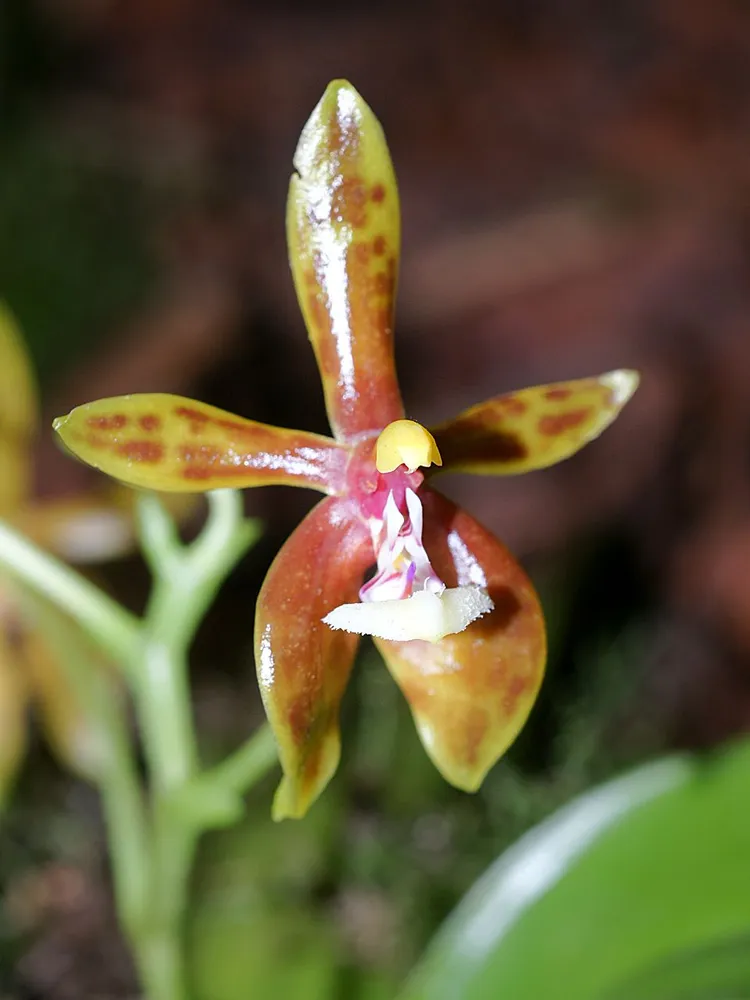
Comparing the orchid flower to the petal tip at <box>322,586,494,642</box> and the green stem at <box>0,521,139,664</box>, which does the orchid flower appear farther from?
the green stem at <box>0,521,139,664</box>

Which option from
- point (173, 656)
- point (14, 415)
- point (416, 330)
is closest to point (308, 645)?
point (173, 656)

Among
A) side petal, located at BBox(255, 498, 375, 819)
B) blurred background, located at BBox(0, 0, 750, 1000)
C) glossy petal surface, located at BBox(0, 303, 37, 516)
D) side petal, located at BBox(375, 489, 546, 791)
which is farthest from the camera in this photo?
blurred background, located at BBox(0, 0, 750, 1000)

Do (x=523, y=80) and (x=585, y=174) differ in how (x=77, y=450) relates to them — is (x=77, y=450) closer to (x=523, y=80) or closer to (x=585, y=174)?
(x=585, y=174)

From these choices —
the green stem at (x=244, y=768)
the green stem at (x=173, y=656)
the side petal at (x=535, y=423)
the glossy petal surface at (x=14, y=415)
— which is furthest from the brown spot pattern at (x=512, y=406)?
the glossy petal surface at (x=14, y=415)

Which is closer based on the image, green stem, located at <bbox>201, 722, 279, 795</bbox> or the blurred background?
green stem, located at <bbox>201, 722, 279, 795</bbox>

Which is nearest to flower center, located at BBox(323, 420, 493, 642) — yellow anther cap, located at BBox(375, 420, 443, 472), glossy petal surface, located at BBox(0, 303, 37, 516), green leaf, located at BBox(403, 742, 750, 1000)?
yellow anther cap, located at BBox(375, 420, 443, 472)

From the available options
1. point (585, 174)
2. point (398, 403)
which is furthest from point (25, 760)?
point (585, 174)

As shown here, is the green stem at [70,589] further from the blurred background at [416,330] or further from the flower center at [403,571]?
the blurred background at [416,330]
